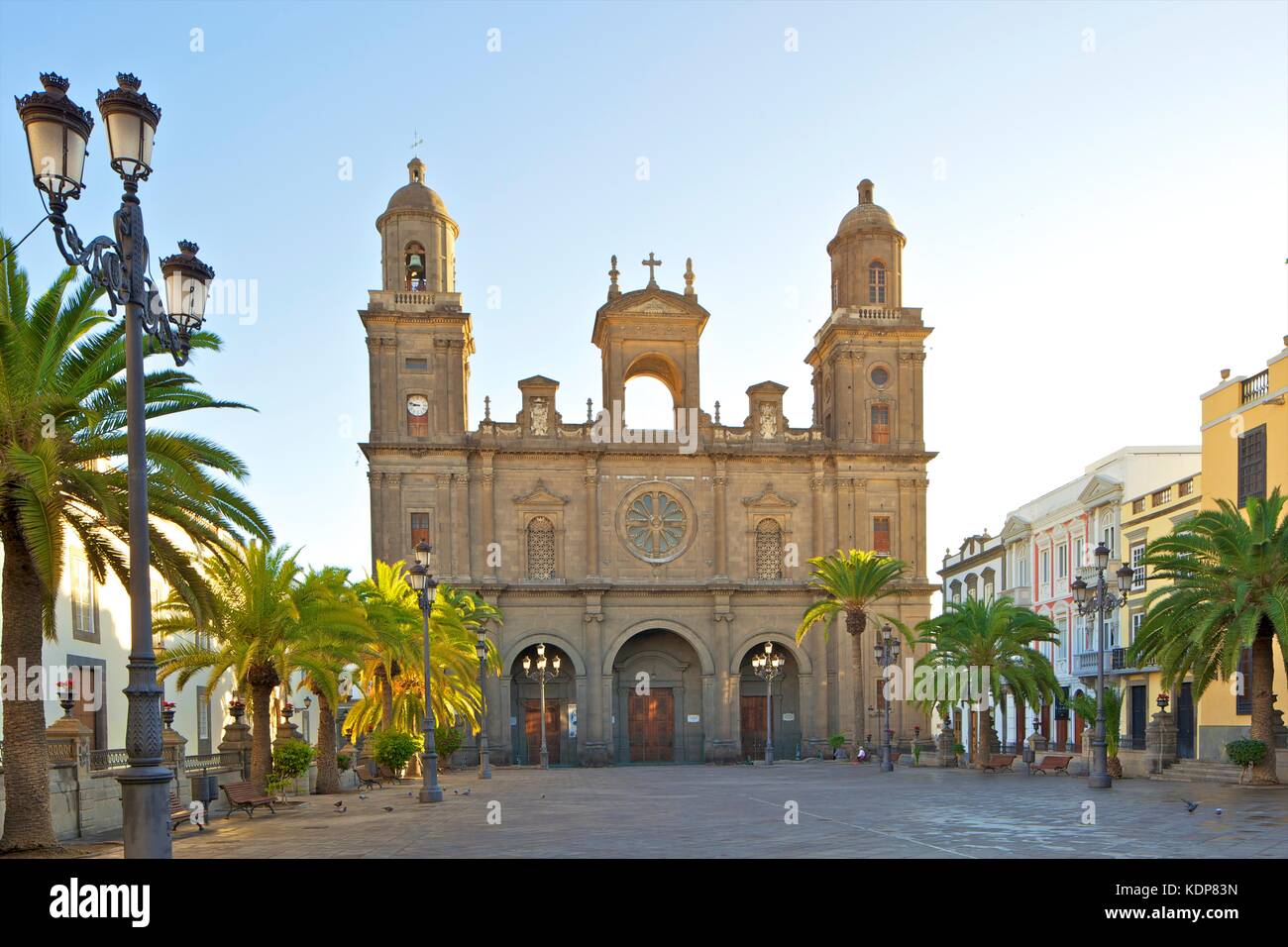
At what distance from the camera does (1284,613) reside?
997 inches

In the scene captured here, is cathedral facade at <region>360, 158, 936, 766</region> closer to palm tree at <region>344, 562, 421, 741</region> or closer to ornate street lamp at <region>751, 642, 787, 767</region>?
ornate street lamp at <region>751, 642, 787, 767</region>

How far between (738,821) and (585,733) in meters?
32.5

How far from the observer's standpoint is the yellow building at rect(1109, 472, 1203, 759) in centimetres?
4016

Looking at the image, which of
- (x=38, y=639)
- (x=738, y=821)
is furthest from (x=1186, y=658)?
(x=38, y=639)

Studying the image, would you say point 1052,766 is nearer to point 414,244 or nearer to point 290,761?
point 290,761

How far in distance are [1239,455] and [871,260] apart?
89.2ft

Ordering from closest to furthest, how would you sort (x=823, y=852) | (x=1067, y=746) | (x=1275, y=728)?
1. (x=823, y=852)
2. (x=1275, y=728)
3. (x=1067, y=746)

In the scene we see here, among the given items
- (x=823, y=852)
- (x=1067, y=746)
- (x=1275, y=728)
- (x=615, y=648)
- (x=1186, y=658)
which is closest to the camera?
(x=823, y=852)

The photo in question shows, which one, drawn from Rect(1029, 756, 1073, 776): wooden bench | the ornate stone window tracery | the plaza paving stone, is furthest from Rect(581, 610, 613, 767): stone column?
Rect(1029, 756, 1073, 776): wooden bench

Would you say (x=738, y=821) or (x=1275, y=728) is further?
(x=1275, y=728)

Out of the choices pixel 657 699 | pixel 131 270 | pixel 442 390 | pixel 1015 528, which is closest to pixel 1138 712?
pixel 1015 528

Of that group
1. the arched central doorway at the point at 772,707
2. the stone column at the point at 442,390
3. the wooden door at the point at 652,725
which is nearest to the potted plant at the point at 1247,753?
the arched central doorway at the point at 772,707

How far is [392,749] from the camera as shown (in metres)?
35.0
